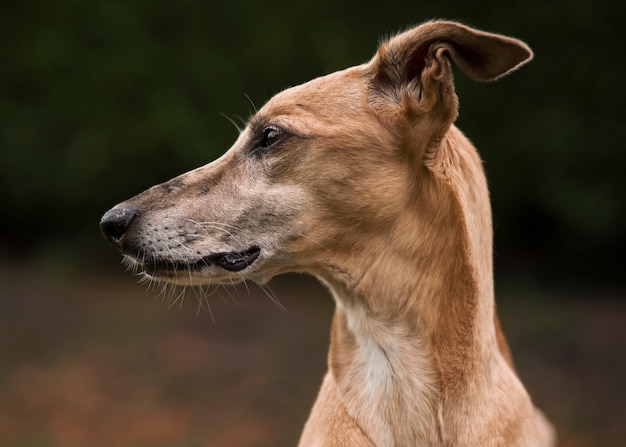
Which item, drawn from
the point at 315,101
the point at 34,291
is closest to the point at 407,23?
the point at 34,291

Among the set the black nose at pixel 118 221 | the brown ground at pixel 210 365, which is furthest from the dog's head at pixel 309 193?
the brown ground at pixel 210 365

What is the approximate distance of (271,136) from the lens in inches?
138

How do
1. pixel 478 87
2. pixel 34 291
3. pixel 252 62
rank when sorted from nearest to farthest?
pixel 478 87
pixel 252 62
pixel 34 291

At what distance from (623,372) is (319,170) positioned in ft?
18.9

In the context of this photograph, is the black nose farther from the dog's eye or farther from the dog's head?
the dog's eye

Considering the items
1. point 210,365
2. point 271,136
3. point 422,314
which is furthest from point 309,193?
point 210,365

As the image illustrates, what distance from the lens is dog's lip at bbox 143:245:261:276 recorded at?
3410 millimetres

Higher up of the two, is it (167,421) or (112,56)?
(112,56)

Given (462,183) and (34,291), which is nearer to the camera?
(462,183)

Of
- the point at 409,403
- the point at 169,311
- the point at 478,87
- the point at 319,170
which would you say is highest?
the point at 319,170

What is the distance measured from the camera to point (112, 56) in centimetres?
1035

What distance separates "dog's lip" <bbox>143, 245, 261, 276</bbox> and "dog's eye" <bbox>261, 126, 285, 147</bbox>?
411mm

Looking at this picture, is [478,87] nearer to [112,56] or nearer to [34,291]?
[112,56]

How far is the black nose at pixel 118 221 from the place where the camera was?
3.38 metres
